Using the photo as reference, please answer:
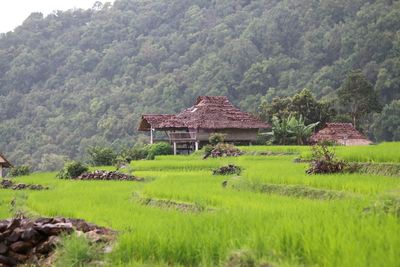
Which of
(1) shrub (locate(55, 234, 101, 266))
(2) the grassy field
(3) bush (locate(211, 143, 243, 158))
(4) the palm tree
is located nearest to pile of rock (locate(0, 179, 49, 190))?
(2) the grassy field

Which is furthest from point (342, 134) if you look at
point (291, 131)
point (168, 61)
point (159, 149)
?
point (168, 61)

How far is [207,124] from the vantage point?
31906 mm

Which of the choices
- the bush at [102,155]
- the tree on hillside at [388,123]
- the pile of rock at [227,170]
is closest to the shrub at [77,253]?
the pile of rock at [227,170]

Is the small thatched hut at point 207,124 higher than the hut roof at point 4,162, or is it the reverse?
the small thatched hut at point 207,124

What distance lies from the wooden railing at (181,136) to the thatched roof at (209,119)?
53 centimetres

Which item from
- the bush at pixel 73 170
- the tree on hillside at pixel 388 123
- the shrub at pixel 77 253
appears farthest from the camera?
the tree on hillside at pixel 388 123

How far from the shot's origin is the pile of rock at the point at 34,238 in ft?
19.7

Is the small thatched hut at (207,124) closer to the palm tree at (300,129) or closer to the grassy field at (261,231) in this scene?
the palm tree at (300,129)

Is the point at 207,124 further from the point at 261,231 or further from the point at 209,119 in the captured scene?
the point at 261,231

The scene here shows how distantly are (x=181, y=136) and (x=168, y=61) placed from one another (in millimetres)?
36270

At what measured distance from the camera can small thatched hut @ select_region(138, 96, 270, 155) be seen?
1265 inches

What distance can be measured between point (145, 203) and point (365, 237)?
6387 mm

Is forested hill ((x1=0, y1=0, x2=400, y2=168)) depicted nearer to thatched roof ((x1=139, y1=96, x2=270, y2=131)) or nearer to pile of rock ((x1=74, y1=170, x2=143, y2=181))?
thatched roof ((x1=139, y1=96, x2=270, y2=131))

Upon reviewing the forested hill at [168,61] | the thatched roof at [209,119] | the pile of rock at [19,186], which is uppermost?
the forested hill at [168,61]
